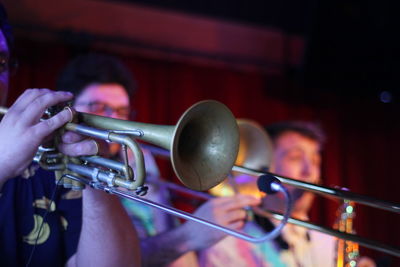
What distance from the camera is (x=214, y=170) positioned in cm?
132

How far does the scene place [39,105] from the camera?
48.6 inches

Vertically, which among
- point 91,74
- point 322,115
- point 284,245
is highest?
point 91,74

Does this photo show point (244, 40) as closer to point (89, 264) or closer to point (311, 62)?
point (311, 62)

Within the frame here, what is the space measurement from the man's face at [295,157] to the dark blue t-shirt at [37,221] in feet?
5.20

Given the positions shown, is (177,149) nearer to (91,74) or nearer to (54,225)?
(54,225)

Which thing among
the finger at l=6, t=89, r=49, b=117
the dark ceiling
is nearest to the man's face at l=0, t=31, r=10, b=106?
the finger at l=6, t=89, r=49, b=117

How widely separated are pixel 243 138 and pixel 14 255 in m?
1.40

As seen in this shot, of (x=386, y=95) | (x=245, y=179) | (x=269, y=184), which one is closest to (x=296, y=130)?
(x=245, y=179)

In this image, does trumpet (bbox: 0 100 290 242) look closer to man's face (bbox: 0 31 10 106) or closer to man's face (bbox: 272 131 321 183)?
man's face (bbox: 0 31 10 106)

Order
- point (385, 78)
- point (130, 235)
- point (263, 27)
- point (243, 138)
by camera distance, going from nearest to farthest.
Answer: point (130, 235)
point (243, 138)
point (385, 78)
point (263, 27)

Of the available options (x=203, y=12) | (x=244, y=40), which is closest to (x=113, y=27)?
(x=203, y=12)

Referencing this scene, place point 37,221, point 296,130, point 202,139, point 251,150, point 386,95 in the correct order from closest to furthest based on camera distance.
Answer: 1. point 202,139
2. point 37,221
3. point 251,150
4. point 296,130
5. point 386,95

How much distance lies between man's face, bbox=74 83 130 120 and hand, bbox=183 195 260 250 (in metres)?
0.58

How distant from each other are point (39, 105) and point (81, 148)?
6.5 inches
